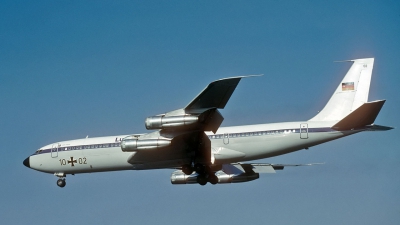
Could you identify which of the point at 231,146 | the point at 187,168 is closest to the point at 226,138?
the point at 231,146

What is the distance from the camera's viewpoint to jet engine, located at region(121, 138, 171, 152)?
3635cm

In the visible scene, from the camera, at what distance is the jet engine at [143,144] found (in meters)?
36.4

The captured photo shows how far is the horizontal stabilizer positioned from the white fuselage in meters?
0.49

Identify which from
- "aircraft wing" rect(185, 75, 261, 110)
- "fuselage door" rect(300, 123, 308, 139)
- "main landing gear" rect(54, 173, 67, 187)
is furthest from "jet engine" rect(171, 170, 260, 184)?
"aircraft wing" rect(185, 75, 261, 110)

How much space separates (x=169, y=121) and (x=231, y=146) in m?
6.85

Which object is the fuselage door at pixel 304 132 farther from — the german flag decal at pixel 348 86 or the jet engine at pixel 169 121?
the jet engine at pixel 169 121

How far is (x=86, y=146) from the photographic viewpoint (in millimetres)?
42250

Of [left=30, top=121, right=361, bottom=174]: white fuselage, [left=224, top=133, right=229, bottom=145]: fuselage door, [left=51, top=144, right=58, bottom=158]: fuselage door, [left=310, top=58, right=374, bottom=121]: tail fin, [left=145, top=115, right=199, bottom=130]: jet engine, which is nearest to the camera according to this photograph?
[left=145, top=115, right=199, bottom=130]: jet engine

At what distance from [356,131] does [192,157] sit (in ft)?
31.5

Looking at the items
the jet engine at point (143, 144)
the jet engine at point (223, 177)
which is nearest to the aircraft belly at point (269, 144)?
the jet engine at point (143, 144)

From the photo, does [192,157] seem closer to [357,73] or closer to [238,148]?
[238,148]

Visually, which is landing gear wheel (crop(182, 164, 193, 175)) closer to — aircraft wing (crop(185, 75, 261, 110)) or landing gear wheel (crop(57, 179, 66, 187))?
aircraft wing (crop(185, 75, 261, 110))

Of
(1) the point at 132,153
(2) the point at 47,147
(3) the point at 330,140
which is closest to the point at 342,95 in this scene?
(3) the point at 330,140

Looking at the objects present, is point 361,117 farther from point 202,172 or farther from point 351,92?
point 202,172
